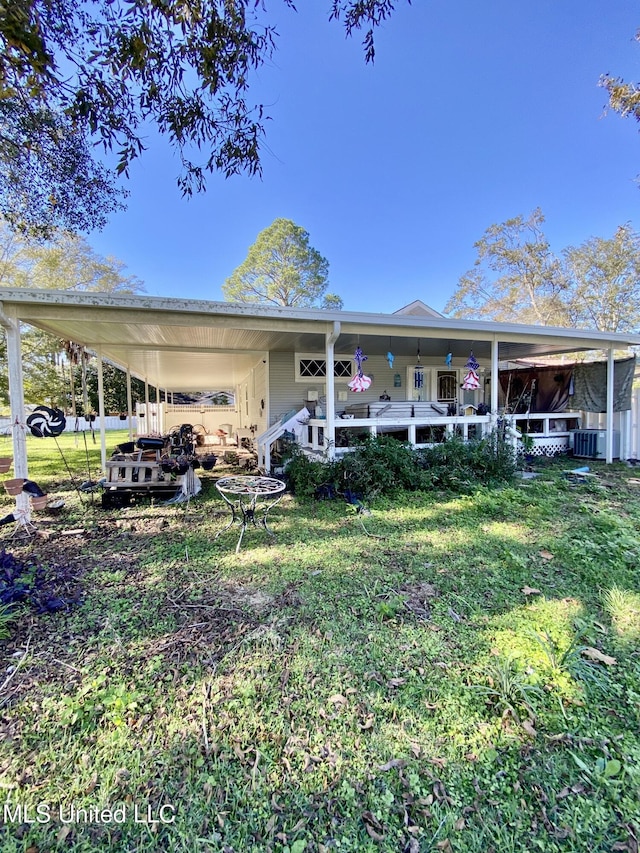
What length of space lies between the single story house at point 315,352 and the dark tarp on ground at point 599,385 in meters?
0.19

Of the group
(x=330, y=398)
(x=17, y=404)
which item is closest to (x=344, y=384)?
(x=330, y=398)

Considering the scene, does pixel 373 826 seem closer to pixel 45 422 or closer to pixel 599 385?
pixel 45 422

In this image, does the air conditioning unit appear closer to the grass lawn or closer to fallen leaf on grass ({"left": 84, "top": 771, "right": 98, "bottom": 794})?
the grass lawn

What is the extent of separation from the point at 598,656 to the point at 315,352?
7911mm

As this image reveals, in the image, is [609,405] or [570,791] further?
[609,405]

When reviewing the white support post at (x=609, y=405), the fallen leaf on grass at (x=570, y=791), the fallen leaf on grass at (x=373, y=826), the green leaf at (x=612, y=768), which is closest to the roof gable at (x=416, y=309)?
the white support post at (x=609, y=405)

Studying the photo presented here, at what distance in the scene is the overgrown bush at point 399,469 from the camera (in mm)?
6270

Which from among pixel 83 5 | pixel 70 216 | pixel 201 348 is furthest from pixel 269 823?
pixel 70 216

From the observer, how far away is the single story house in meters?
5.17

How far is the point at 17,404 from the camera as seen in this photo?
4.97 m

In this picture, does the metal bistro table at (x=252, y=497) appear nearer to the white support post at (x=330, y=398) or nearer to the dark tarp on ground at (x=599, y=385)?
the white support post at (x=330, y=398)

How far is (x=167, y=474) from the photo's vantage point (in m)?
6.32

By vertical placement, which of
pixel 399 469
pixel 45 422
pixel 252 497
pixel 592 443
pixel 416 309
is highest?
pixel 416 309

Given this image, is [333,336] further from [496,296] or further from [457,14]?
[496,296]
